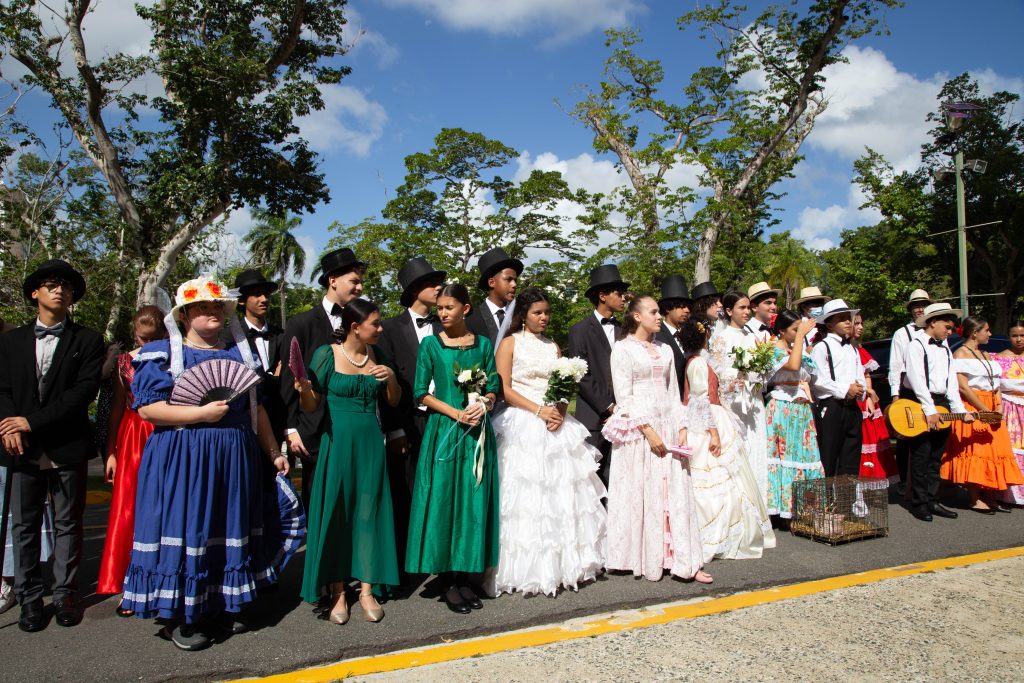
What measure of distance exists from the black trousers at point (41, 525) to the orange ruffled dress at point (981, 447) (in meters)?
8.09

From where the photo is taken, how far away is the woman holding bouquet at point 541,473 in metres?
4.77

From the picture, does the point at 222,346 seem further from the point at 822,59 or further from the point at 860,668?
the point at 822,59

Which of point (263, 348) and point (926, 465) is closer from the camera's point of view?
point (263, 348)

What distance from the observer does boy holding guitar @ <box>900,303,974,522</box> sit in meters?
7.15

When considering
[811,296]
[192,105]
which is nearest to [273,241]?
[192,105]

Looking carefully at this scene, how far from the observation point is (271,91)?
1642 cm

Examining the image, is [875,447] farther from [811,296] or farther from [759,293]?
[759,293]

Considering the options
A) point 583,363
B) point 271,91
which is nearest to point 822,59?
point 271,91

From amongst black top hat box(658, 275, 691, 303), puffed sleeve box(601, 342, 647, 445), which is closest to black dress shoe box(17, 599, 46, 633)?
puffed sleeve box(601, 342, 647, 445)

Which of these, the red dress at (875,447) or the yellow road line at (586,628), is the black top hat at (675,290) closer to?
the red dress at (875,447)

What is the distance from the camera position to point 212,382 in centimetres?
395

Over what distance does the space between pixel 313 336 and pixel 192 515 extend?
155 centimetres

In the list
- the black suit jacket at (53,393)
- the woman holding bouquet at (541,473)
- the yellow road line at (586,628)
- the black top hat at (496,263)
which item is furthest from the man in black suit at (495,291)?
the black suit jacket at (53,393)

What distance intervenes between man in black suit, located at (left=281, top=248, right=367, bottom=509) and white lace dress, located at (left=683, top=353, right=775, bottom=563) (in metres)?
2.91
